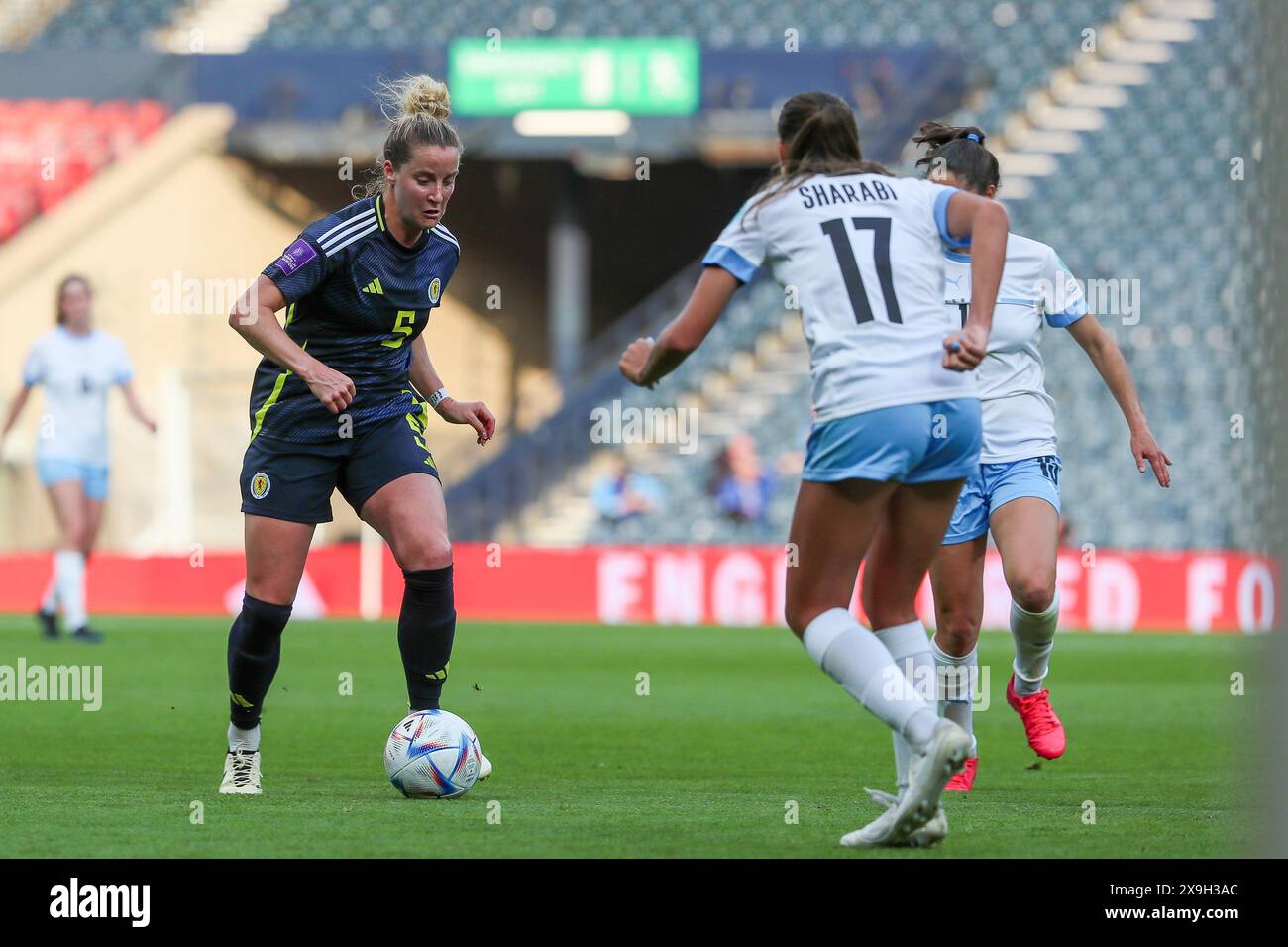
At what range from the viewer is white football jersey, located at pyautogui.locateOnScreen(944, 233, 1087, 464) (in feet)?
22.0

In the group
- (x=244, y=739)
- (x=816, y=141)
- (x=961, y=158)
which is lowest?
(x=244, y=739)

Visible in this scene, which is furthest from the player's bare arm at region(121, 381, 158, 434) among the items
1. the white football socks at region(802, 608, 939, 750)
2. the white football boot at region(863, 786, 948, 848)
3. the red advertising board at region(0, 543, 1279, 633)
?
the white football boot at region(863, 786, 948, 848)

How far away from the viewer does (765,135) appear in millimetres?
22172

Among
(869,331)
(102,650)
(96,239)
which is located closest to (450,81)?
(96,239)

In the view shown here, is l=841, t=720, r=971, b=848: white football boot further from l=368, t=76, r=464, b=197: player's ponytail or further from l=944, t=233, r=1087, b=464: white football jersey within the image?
l=368, t=76, r=464, b=197: player's ponytail

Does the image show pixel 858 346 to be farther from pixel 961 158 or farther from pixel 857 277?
pixel 961 158

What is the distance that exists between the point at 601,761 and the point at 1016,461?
2.02 meters

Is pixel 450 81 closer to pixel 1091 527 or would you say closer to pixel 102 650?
pixel 1091 527

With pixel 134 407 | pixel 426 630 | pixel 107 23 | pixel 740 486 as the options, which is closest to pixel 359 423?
pixel 426 630

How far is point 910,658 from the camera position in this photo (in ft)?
17.0

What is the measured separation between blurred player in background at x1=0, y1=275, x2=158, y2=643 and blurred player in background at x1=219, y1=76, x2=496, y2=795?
698cm

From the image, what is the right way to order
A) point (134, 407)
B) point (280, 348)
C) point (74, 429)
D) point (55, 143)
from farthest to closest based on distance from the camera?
1. point (55, 143)
2. point (74, 429)
3. point (134, 407)
4. point (280, 348)

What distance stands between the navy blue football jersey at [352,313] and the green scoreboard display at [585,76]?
16169mm

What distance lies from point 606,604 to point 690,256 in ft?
31.9
